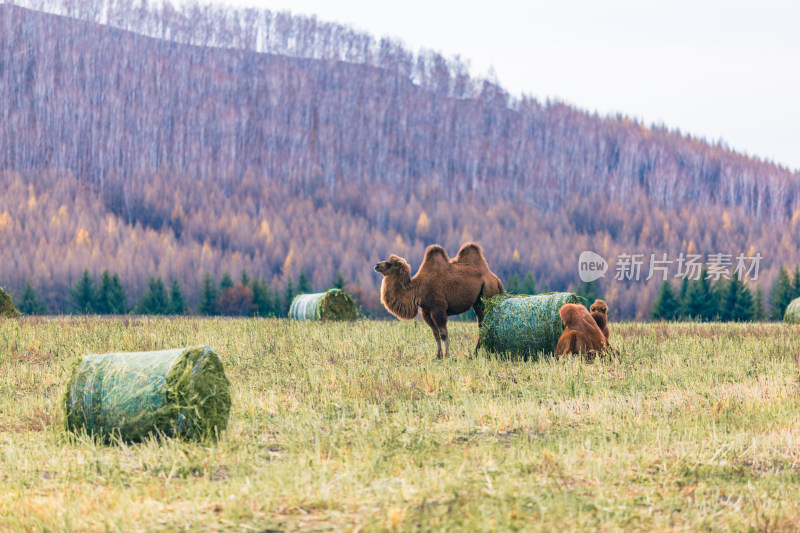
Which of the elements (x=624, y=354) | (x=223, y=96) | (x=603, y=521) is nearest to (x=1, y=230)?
(x=223, y=96)

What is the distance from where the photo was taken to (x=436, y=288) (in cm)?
1470

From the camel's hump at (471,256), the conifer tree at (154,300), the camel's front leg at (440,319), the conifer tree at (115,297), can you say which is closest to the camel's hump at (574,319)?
the camel's hump at (471,256)

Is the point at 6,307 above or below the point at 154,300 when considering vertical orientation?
above

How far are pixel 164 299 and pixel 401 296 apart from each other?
42.5 metres

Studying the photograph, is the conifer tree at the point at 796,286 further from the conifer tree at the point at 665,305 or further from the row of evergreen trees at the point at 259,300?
the conifer tree at the point at 665,305

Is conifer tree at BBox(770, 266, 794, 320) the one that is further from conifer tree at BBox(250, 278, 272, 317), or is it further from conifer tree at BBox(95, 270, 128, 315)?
conifer tree at BBox(95, 270, 128, 315)

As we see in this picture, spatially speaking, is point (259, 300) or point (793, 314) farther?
point (259, 300)

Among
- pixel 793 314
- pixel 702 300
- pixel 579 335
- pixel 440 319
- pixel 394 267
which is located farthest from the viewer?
pixel 702 300

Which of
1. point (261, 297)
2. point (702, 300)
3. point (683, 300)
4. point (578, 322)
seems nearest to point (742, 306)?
point (702, 300)

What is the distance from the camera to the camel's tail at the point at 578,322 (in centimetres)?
1374

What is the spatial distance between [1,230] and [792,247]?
86729 millimetres

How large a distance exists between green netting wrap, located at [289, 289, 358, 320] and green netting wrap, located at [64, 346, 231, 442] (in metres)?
19.3

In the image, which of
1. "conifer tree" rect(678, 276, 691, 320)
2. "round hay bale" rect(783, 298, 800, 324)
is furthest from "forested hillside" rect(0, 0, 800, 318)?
"round hay bale" rect(783, 298, 800, 324)

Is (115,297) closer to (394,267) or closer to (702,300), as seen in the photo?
(702,300)
